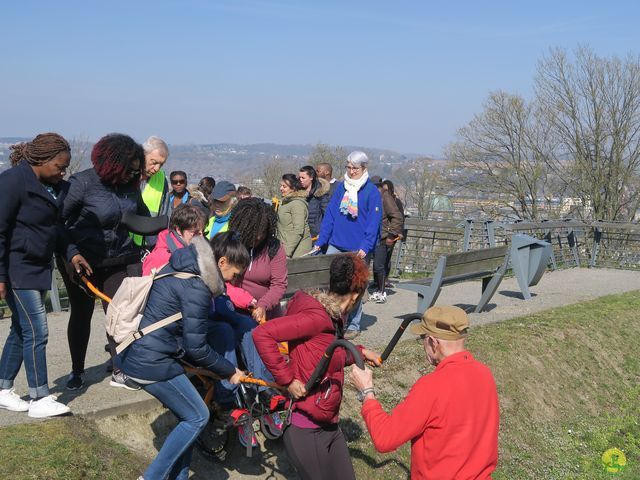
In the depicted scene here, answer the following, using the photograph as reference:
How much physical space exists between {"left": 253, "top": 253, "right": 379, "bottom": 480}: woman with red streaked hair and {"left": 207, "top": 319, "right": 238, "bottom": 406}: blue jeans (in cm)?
102

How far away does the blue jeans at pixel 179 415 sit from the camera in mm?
4516

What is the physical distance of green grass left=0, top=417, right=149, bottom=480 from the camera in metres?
4.69

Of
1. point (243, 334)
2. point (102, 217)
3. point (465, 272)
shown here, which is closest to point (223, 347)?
point (243, 334)

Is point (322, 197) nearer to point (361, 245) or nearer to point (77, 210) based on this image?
point (361, 245)

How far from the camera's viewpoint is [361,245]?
8.65m

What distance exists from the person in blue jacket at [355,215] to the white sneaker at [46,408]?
145 inches

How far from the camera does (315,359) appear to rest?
437 cm

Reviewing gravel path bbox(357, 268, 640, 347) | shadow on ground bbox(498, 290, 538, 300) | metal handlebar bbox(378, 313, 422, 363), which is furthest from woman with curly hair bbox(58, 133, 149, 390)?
shadow on ground bbox(498, 290, 538, 300)

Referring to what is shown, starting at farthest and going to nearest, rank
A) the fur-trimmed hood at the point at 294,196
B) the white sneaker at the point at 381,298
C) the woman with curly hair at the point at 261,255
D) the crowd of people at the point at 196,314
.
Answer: the white sneaker at the point at 381,298
the fur-trimmed hood at the point at 294,196
the woman with curly hair at the point at 261,255
the crowd of people at the point at 196,314

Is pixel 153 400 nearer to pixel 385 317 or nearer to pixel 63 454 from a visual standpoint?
pixel 63 454

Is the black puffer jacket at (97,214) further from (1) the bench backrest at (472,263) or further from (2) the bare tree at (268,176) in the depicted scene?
(2) the bare tree at (268,176)

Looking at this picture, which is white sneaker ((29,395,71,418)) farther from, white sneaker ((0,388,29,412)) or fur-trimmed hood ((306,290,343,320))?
fur-trimmed hood ((306,290,343,320))

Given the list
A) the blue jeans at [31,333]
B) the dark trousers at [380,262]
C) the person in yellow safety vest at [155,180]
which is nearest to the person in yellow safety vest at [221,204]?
the person in yellow safety vest at [155,180]

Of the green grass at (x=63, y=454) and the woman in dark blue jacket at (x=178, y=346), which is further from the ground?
the woman in dark blue jacket at (x=178, y=346)
